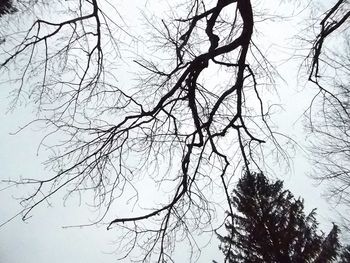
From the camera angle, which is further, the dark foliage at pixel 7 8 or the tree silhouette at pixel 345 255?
the tree silhouette at pixel 345 255

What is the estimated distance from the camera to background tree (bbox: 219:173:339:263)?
938cm

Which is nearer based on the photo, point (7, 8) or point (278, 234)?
point (7, 8)

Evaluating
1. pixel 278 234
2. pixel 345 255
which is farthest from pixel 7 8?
pixel 345 255

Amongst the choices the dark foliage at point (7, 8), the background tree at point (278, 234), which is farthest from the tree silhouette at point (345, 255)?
the dark foliage at point (7, 8)

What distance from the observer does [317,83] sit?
4527 millimetres

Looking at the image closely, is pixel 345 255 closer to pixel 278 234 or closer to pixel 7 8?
pixel 278 234

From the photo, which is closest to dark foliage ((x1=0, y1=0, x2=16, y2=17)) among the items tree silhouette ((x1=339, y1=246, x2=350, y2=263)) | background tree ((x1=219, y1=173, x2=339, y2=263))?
background tree ((x1=219, y1=173, x2=339, y2=263))

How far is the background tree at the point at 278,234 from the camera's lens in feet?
30.8

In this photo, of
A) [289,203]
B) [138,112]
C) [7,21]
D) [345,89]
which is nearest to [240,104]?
[138,112]

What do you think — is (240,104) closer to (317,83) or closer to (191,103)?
(191,103)

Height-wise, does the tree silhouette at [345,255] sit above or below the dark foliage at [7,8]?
below

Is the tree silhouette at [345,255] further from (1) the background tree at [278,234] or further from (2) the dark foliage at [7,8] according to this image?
(2) the dark foliage at [7,8]

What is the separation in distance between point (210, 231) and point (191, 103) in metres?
2.02

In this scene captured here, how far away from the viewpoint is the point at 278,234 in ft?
31.8
